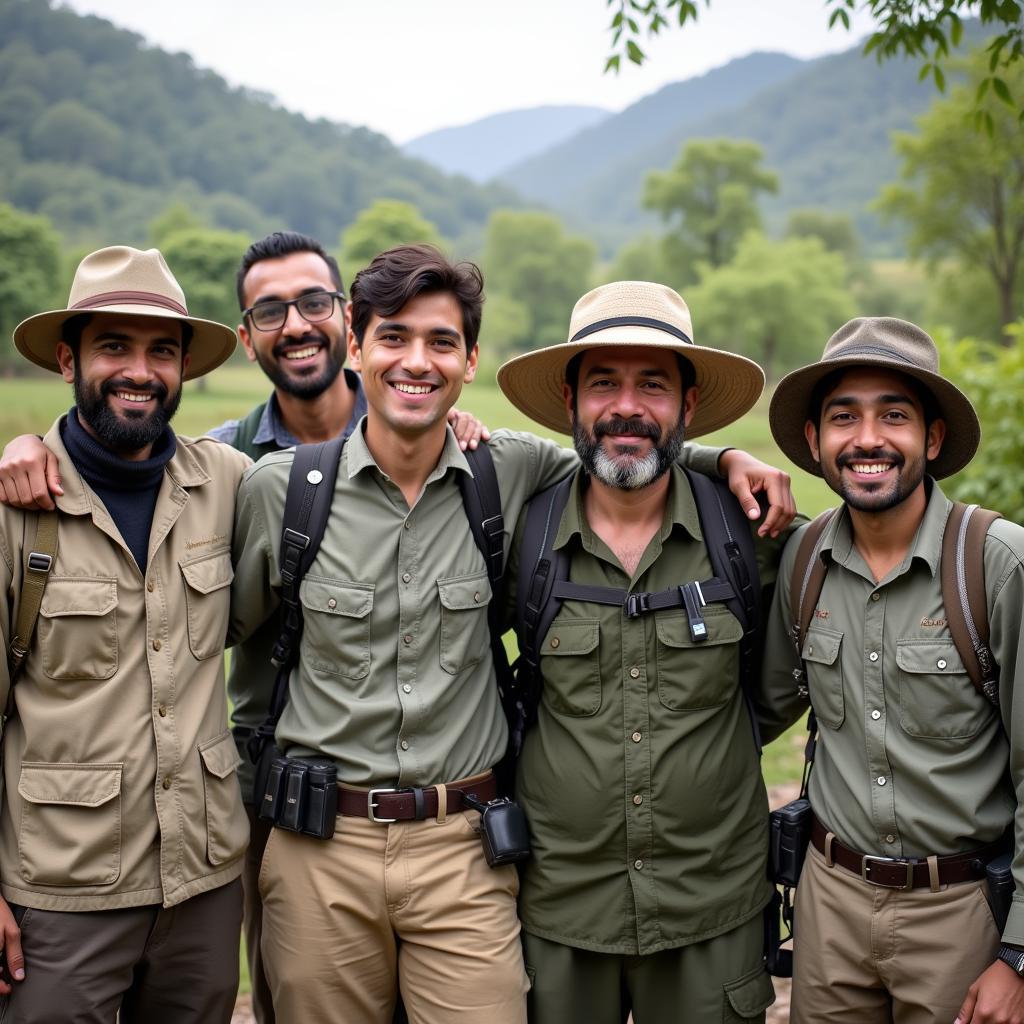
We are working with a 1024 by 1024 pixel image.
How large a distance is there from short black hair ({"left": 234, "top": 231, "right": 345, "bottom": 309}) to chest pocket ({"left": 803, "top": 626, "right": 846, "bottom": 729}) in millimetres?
3074

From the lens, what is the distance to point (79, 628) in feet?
11.1

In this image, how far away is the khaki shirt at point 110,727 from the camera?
334 centimetres

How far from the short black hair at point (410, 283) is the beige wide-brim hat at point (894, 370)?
120 cm

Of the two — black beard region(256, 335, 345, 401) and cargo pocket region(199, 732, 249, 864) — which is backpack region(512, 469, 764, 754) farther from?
black beard region(256, 335, 345, 401)

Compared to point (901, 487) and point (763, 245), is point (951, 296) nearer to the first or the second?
point (763, 245)

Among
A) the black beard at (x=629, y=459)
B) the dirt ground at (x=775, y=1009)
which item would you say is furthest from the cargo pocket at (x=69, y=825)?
the dirt ground at (x=775, y=1009)

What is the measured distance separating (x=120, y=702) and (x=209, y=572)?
0.54m

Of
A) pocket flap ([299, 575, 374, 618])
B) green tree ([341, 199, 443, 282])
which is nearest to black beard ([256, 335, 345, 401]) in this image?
pocket flap ([299, 575, 374, 618])

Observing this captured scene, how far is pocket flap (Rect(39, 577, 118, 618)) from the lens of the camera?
3365 millimetres

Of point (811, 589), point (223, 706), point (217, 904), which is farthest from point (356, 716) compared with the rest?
point (811, 589)

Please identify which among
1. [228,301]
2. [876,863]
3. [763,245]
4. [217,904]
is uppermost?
[763,245]

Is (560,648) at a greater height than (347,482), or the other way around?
(347,482)

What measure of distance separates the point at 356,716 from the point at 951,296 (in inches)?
2103

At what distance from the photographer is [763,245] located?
5994 centimetres
